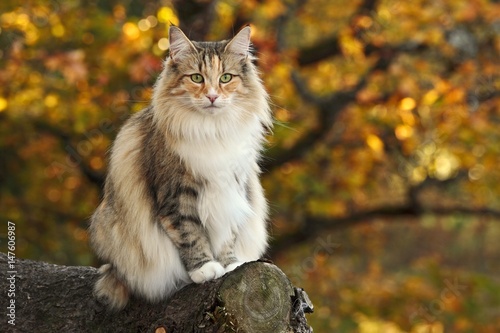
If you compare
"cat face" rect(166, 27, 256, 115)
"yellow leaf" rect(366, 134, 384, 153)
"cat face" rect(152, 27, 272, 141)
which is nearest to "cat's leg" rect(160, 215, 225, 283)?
"cat face" rect(152, 27, 272, 141)

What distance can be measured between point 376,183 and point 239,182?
308 inches

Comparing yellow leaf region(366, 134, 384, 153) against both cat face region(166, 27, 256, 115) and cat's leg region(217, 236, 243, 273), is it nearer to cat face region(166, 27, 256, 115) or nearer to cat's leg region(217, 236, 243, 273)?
cat face region(166, 27, 256, 115)

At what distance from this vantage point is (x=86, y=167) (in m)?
9.05

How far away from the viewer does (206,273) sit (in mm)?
3719

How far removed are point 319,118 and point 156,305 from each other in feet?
19.8

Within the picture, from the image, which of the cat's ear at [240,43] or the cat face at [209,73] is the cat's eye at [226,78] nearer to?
the cat face at [209,73]

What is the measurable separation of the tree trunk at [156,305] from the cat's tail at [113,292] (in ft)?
0.11

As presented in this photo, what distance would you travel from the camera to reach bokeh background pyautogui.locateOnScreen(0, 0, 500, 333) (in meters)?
8.29

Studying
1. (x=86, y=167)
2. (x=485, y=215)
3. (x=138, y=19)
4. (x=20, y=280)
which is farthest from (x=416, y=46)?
(x=20, y=280)

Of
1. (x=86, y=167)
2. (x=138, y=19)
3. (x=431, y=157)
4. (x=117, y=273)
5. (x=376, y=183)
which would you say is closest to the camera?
(x=117, y=273)

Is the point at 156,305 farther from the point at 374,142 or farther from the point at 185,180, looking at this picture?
the point at 374,142

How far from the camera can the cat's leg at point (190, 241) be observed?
12.6ft

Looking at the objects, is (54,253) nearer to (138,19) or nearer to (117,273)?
(138,19)

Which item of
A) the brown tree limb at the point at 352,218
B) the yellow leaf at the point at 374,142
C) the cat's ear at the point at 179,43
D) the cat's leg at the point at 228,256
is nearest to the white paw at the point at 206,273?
the cat's leg at the point at 228,256
